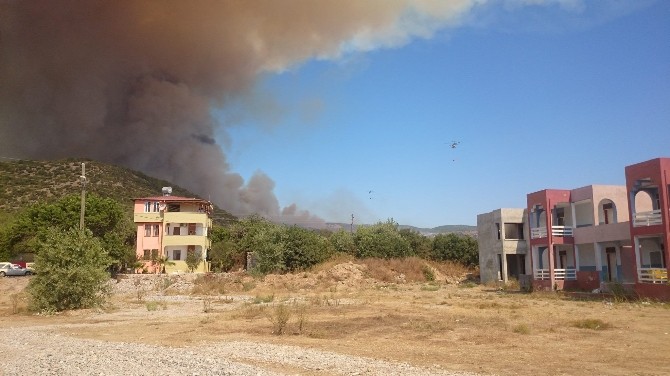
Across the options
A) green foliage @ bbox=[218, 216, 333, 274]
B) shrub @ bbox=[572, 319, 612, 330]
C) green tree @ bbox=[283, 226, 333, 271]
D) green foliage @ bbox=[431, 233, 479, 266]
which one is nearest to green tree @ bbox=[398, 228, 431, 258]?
green foliage @ bbox=[431, 233, 479, 266]

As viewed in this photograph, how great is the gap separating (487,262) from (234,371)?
45.2 meters

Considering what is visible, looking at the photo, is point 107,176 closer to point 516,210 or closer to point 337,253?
point 337,253

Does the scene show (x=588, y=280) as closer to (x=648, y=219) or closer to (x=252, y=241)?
(x=648, y=219)

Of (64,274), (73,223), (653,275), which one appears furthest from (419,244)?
(64,274)

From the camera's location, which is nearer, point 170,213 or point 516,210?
point 516,210

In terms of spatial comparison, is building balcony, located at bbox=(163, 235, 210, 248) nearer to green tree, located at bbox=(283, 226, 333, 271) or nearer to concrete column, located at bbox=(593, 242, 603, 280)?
green tree, located at bbox=(283, 226, 333, 271)

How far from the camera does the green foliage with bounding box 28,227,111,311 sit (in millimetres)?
26250

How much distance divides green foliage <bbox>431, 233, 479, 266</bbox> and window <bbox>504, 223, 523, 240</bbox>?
16.9 m

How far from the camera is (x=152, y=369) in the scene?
10.7 metres

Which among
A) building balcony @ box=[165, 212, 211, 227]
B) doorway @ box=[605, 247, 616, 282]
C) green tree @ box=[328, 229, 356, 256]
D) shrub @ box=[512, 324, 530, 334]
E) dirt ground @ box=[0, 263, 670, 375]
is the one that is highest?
building balcony @ box=[165, 212, 211, 227]

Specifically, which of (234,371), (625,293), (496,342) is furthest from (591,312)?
(234,371)

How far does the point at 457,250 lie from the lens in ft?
224

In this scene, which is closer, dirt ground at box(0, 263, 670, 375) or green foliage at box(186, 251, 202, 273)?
dirt ground at box(0, 263, 670, 375)

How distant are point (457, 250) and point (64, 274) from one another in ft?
172
